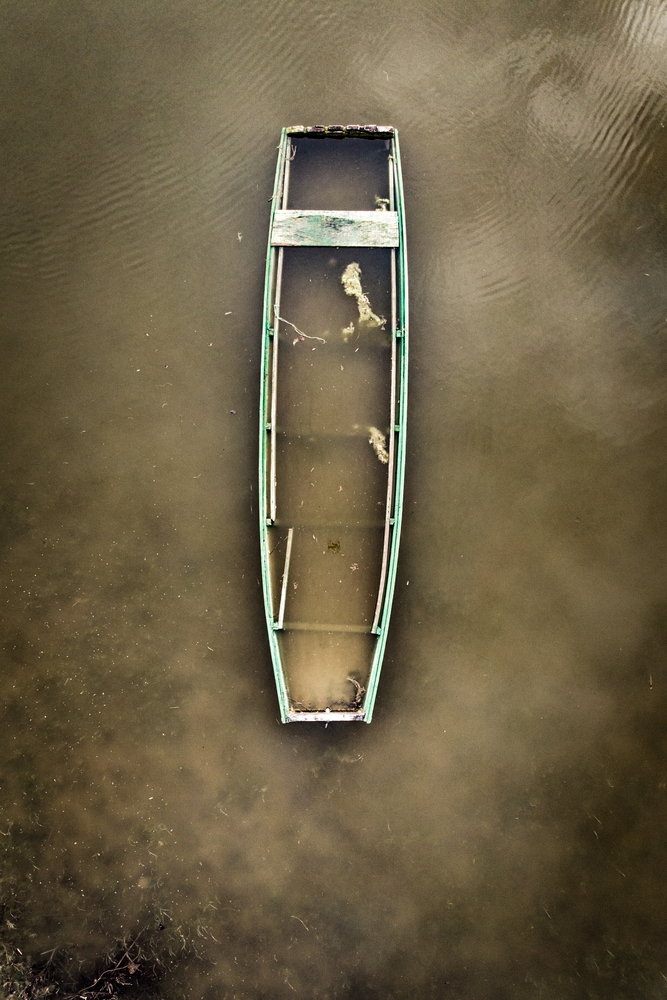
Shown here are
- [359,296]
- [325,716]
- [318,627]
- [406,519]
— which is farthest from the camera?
[406,519]

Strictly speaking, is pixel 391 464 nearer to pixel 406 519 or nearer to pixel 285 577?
pixel 406 519

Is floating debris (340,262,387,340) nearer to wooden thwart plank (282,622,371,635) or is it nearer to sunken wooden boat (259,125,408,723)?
sunken wooden boat (259,125,408,723)

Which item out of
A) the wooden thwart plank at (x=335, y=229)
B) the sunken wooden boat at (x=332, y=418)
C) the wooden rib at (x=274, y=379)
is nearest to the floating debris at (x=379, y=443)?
the sunken wooden boat at (x=332, y=418)

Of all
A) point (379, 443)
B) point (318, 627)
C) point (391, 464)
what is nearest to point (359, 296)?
point (379, 443)

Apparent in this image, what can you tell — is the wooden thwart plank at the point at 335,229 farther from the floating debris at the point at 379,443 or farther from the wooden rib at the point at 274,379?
the floating debris at the point at 379,443

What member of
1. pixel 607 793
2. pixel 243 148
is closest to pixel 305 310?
pixel 243 148

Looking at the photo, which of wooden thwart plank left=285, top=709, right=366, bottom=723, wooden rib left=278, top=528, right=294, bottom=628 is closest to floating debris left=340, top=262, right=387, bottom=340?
wooden rib left=278, top=528, right=294, bottom=628

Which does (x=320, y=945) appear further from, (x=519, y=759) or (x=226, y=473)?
(x=226, y=473)

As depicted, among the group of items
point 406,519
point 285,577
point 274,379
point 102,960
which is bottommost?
point 102,960
